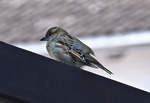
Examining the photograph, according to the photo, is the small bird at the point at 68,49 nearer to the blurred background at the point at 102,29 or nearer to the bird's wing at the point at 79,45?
the bird's wing at the point at 79,45

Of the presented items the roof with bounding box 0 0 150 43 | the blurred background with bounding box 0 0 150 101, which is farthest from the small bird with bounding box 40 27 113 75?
the roof with bounding box 0 0 150 43

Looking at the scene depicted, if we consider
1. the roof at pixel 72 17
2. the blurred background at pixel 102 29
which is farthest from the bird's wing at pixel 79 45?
Answer: the roof at pixel 72 17

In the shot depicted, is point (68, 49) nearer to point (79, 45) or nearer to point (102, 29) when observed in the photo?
point (79, 45)

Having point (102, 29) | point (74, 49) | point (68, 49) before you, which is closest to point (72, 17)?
point (102, 29)

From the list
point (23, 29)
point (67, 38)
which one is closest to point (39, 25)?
point (23, 29)

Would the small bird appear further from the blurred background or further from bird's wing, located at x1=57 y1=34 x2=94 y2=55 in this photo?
the blurred background

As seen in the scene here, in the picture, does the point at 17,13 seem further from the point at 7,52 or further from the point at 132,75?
the point at 7,52
